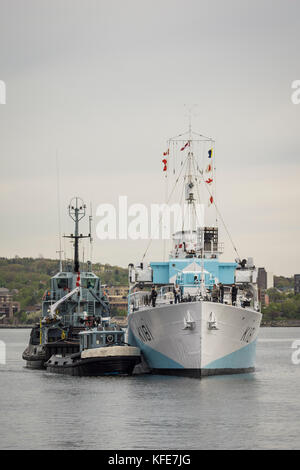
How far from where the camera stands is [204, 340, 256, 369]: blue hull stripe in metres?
63.9

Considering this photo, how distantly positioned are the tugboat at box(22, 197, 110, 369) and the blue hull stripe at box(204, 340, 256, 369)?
487 inches

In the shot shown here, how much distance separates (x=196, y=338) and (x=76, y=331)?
1995 centimetres

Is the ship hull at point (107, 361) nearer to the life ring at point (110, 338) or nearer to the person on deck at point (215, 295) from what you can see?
the life ring at point (110, 338)

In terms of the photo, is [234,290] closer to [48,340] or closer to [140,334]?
[140,334]

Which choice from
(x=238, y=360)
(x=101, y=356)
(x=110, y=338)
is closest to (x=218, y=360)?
(x=238, y=360)

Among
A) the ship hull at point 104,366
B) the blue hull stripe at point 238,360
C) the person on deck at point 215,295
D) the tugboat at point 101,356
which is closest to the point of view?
the blue hull stripe at point 238,360

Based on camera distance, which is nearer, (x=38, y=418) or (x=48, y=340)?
(x=38, y=418)

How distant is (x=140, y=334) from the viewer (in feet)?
230

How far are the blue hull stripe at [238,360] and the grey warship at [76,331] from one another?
606 cm

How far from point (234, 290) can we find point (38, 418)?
2166 cm

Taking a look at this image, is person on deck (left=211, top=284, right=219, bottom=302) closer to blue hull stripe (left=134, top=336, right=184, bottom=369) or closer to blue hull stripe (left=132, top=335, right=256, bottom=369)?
blue hull stripe (left=132, top=335, right=256, bottom=369)

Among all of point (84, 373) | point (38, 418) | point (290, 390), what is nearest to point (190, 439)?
point (38, 418)

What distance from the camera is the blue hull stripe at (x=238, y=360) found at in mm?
63909

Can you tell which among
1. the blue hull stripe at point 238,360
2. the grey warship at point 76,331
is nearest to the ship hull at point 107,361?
the grey warship at point 76,331
